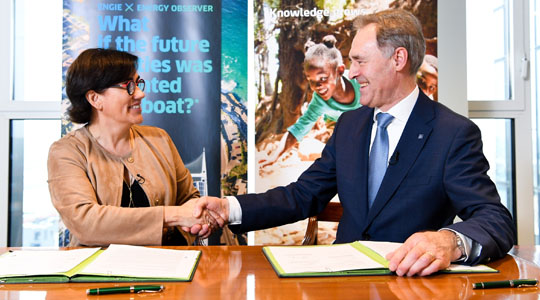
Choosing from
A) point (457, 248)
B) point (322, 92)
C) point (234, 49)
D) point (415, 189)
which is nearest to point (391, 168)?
point (415, 189)

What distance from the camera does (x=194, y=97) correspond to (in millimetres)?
3977

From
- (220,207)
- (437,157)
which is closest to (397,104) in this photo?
(437,157)

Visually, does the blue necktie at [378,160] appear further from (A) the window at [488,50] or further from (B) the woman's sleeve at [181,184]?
(A) the window at [488,50]

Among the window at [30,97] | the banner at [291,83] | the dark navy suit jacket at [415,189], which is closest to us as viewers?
the dark navy suit jacket at [415,189]

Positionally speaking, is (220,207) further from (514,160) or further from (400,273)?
(514,160)

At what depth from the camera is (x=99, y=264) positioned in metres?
1.47

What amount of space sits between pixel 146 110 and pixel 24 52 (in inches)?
53.2

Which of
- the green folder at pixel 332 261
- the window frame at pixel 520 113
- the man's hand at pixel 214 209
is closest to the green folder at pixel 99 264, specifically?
the green folder at pixel 332 261

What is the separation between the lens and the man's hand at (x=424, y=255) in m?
1.39

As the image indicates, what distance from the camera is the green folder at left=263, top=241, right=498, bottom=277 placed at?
1414 millimetres

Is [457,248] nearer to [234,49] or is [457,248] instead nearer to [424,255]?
[424,255]

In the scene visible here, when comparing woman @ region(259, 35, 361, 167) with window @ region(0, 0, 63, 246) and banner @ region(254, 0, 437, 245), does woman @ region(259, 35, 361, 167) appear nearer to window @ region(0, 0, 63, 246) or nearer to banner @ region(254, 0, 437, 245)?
banner @ region(254, 0, 437, 245)

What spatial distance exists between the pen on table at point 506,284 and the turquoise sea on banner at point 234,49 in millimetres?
2887

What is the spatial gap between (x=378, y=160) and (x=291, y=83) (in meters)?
1.91
